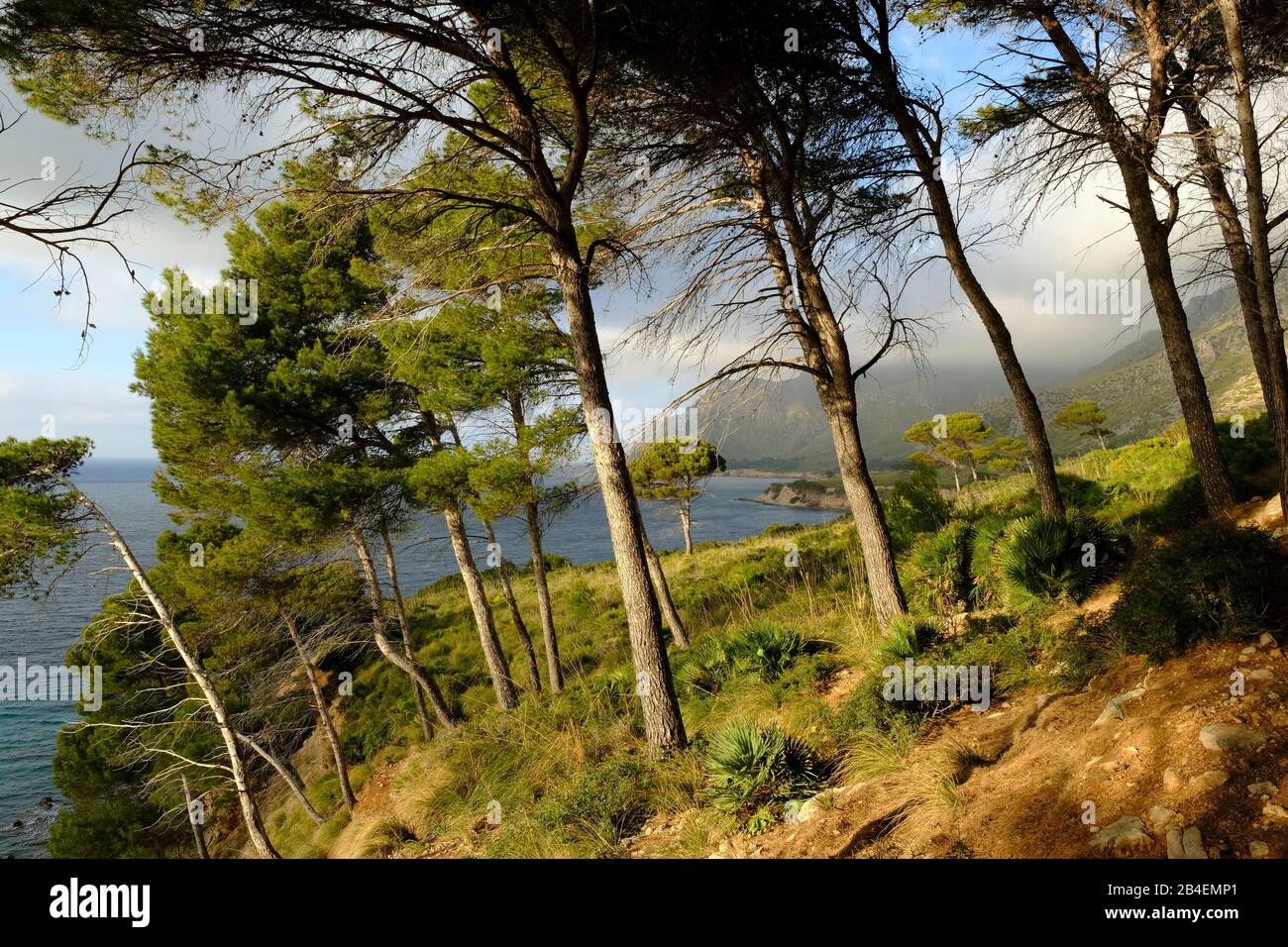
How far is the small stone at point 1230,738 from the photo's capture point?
8.27ft

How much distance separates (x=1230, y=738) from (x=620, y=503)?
420 centimetres

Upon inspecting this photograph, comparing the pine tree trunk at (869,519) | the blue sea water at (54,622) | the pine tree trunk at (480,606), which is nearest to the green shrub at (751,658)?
the pine tree trunk at (869,519)

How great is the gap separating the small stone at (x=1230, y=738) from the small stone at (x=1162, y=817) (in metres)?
0.46

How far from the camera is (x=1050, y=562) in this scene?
18.2 feet

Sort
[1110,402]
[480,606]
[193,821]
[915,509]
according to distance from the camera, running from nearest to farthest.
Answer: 1. [193,821]
2. [915,509]
3. [480,606]
4. [1110,402]

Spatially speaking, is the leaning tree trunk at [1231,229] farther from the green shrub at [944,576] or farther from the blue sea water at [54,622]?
the blue sea water at [54,622]

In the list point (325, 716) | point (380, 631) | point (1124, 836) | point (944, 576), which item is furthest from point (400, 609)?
point (1124, 836)

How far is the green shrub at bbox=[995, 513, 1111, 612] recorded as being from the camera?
5.41 metres

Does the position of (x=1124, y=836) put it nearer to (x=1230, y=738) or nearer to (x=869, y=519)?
(x=1230, y=738)

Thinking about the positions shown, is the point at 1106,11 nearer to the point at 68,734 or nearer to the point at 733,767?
the point at 733,767

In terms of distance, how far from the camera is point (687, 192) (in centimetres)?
691

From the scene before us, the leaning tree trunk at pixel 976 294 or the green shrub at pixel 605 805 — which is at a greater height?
the leaning tree trunk at pixel 976 294
